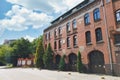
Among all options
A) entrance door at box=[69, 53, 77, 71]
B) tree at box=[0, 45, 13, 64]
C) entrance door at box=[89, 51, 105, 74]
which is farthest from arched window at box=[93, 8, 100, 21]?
tree at box=[0, 45, 13, 64]

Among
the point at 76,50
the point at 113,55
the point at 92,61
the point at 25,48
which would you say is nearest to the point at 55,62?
the point at 76,50

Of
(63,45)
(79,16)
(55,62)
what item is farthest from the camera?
(55,62)

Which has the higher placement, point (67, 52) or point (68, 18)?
point (68, 18)

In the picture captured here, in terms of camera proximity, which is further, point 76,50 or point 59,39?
point 59,39

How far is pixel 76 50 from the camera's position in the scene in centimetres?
2705

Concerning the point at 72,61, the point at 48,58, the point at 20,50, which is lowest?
the point at 72,61

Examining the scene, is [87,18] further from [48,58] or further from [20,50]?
[20,50]

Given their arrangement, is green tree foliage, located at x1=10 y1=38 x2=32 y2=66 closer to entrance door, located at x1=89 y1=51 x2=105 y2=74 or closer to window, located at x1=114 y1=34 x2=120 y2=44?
entrance door, located at x1=89 y1=51 x2=105 y2=74

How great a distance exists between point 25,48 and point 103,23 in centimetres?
3863

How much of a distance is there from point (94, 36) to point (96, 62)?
146 inches

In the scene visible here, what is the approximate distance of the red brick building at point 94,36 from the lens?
19.9 metres

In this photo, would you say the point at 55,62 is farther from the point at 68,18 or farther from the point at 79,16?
the point at 79,16

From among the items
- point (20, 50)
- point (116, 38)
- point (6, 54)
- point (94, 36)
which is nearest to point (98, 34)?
point (94, 36)

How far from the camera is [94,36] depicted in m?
23.1
